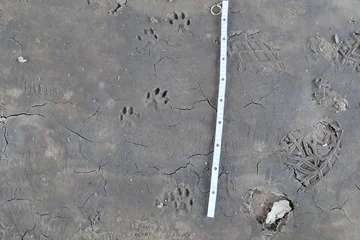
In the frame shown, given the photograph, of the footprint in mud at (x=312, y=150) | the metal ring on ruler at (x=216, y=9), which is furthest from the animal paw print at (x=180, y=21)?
the footprint in mud at (x=312, y=150)

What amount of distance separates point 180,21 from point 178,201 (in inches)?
54.3

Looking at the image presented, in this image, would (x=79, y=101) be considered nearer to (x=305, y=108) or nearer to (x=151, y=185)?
(x=151, y=185)

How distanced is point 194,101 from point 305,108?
0.84 m

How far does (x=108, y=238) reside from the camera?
344 cm

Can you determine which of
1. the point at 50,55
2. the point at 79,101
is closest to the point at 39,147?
the point at 79,101

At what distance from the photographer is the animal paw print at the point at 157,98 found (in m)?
3.51

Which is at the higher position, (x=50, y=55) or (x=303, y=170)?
(x=50, y=55)

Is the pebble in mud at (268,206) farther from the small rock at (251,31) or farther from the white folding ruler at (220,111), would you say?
the small rock at (251,31)

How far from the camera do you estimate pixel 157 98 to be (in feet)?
11.5

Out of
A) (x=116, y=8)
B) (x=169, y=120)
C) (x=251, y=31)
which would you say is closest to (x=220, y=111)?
(x=169, y=120)

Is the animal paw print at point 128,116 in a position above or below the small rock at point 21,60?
below

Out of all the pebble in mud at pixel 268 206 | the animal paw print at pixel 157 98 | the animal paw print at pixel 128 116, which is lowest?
the pebble in mud at pixel 268 206

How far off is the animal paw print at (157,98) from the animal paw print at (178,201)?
25.1 inches

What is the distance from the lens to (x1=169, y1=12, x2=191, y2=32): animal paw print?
3584mm
